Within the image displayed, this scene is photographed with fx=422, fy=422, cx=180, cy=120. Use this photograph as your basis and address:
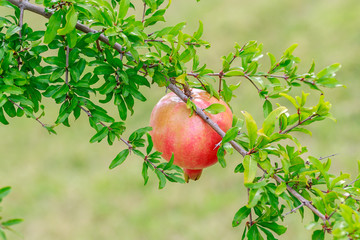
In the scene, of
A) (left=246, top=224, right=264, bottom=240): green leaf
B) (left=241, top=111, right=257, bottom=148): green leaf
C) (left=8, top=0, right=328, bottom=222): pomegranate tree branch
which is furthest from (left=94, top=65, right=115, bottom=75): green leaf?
(left=246, top=224, right=264, bottom=240): green leaf

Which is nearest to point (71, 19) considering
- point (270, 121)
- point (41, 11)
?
point (41, 11)

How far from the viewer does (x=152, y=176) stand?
3309mm

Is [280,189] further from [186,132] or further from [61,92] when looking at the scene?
[61,92]

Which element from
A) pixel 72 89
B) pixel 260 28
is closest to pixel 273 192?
pixel 72 89

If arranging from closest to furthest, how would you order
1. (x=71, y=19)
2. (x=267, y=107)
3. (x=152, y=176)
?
1. (x=71, y=19)
2. (x=267, y=107)
3. (x=152, y=176)

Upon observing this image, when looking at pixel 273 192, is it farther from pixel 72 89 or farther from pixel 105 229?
pixel 105 229

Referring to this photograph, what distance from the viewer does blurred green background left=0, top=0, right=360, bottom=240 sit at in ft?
9.39

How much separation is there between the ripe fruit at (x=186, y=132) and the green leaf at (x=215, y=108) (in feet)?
0.11

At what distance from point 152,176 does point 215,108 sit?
2.59m

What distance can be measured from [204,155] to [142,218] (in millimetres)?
2203

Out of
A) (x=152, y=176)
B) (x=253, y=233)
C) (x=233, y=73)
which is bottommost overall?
(x=152, y=176)

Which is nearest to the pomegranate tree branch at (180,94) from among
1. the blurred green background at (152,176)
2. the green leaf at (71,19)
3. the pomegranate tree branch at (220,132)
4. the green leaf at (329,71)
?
Result: the pomegranate tree branch at (220,132)

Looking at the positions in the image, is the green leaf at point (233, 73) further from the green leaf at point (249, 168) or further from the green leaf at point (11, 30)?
the green leaf at point (11, 30)

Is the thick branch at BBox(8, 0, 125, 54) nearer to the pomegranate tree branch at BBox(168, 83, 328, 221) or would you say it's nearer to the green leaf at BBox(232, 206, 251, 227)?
the pomegranate tree branch at BBox(168, 83, 328, 221)
